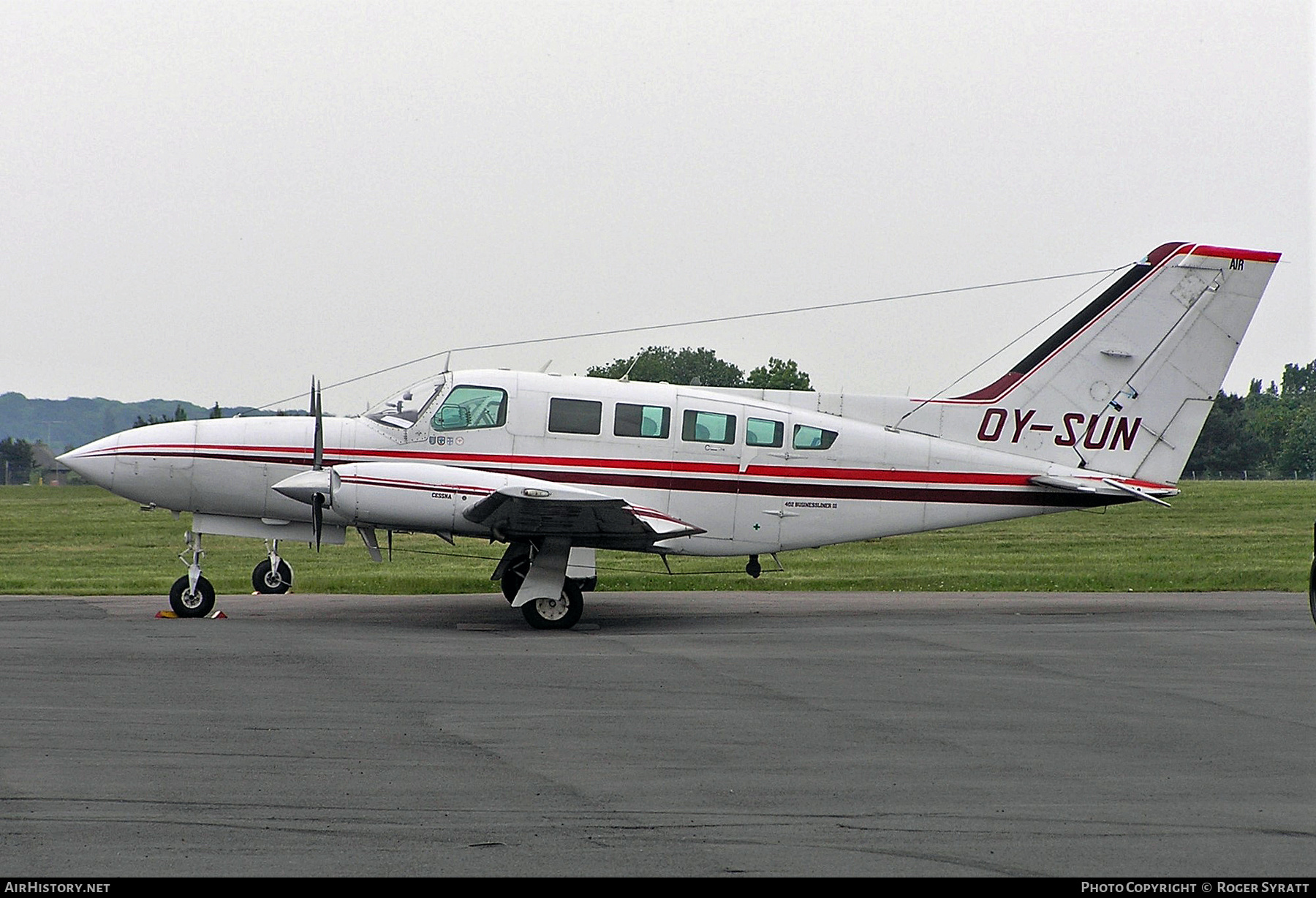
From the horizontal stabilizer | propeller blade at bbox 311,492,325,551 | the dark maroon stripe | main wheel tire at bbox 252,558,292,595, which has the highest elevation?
the horizontal stabilizer

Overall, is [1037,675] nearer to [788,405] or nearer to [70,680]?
[788,405]

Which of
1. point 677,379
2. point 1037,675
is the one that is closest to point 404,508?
point 1037,675

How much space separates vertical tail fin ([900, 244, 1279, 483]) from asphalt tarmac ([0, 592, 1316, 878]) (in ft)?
11.5

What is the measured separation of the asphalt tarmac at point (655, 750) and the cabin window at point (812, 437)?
2.93 metres

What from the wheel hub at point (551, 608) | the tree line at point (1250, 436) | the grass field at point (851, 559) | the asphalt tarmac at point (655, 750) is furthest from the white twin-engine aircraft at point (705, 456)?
the tree line at point (1250, 436)

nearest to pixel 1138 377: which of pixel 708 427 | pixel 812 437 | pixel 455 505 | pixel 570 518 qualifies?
pixel 812 437

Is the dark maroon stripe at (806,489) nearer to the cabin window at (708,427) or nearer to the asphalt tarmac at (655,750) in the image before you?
the cabin window at (708,427)

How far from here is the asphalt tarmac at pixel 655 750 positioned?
6.11 meters

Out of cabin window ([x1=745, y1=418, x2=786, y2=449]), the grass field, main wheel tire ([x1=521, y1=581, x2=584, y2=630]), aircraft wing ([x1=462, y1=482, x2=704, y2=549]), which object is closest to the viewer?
aircraft wing ([x1=462, y1=482, x2=704, y2=549])

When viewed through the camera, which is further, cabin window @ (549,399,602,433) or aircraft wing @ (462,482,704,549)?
cabin window @ (549,399,602,433)

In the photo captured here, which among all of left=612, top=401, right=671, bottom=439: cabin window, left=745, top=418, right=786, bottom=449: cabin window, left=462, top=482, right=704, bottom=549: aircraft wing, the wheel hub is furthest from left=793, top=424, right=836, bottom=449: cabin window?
the wheel hub

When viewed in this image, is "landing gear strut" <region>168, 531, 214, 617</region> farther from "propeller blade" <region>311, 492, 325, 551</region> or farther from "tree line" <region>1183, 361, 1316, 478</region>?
"tree line" <region>1183, 361, 1316, 478</region>

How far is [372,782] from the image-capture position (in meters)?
7.45

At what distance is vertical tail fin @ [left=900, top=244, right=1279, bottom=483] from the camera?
1766 centimetres
